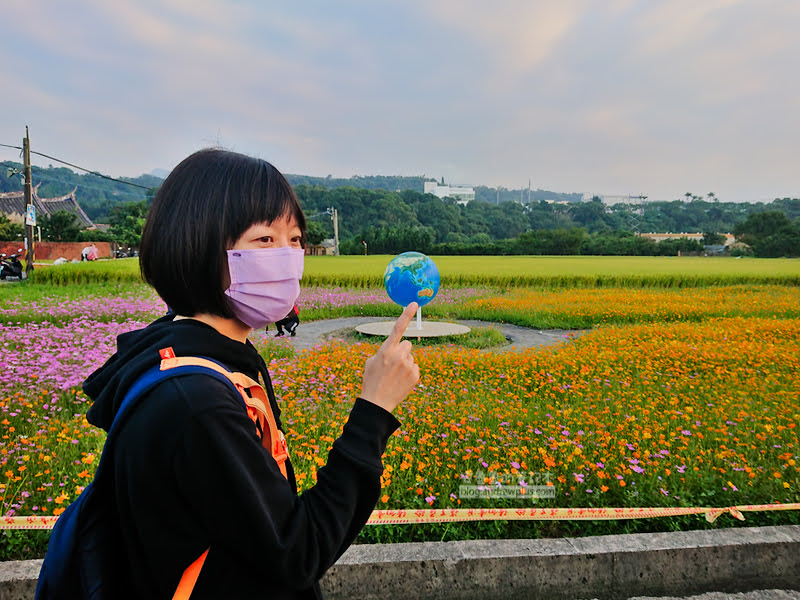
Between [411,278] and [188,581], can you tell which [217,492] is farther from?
[411,278]

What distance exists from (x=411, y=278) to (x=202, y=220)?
8.11 metres

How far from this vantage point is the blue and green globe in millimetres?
9258

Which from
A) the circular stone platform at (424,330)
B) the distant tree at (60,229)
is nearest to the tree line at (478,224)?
the distant tree at (60,229)

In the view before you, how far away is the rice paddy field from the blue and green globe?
153 cm

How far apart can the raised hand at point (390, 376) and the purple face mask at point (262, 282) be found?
291 mm

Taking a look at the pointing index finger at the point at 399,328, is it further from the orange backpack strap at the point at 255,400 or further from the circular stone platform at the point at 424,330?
the circular stone platform at the point at 424,330

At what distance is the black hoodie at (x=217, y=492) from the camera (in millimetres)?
993

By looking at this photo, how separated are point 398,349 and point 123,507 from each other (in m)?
0.63

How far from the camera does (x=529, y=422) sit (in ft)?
15.4

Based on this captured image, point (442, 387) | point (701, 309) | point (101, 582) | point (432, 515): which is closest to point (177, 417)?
point (101, 582)

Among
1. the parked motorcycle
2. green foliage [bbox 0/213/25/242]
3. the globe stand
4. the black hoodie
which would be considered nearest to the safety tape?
the black hoodie

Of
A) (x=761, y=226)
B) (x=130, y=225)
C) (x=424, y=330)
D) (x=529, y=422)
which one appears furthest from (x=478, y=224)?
(x=529, y=422)

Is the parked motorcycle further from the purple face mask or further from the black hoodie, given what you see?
the black hoodie

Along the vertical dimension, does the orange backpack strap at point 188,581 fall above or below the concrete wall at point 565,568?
above
